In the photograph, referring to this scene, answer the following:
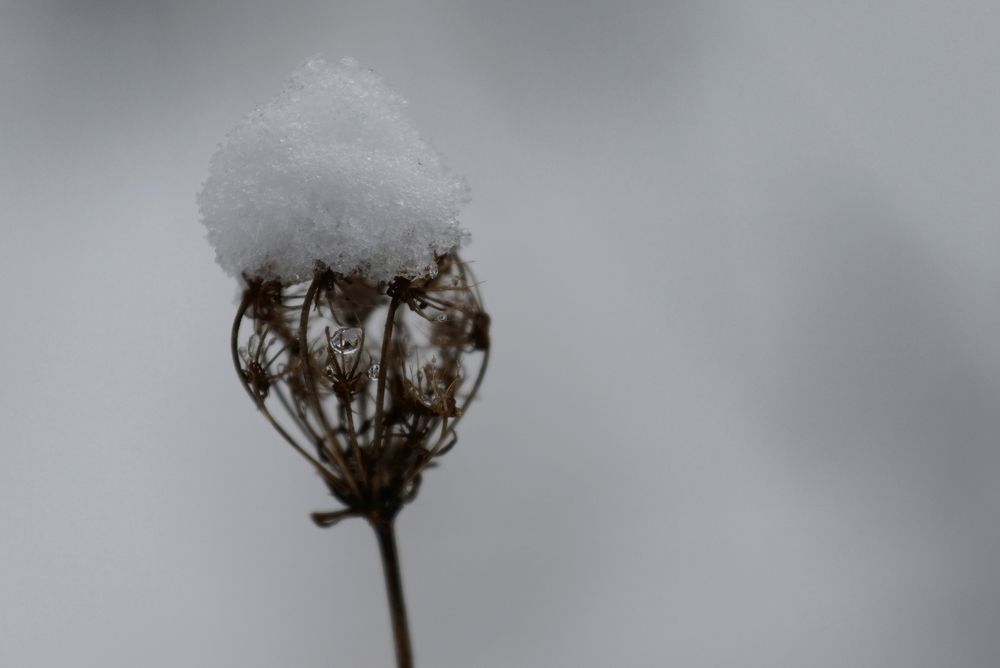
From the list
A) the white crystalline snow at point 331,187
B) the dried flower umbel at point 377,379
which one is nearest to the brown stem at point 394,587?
the dried flower umbel at point 377,379

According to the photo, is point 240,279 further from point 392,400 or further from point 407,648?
point 407,648

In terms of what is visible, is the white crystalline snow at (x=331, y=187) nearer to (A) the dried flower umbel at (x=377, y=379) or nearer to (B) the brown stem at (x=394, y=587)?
(A) the dried flower umbel at (x=377, y=379)

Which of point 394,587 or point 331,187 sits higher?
point 331,187

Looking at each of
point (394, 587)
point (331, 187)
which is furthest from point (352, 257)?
point (394, 587)

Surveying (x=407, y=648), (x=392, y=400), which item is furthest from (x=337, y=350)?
(x=407, y=648)

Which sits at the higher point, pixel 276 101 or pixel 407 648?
pixel 276 101

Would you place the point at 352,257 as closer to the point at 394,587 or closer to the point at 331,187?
the point at 331,187
